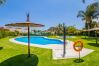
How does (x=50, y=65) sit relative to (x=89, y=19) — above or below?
below

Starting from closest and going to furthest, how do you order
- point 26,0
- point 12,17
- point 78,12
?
point 26,0, point 78,12, point 12,17

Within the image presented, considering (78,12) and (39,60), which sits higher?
(78,12)

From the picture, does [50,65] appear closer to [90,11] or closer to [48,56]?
[48,56]

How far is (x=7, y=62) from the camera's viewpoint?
1260 centimetres

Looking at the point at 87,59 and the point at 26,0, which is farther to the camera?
the point at 26,0

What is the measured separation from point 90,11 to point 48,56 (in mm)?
35701

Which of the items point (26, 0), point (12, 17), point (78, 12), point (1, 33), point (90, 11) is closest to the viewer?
point (26, 0)

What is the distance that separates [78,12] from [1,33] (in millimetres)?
23430

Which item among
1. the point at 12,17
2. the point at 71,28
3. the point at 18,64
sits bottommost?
the point at 18,64

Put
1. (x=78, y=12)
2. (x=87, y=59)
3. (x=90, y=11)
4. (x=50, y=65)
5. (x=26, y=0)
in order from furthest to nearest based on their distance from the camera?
(x=78, y=12) < (x=90, y=11) < (x=26, y=0) < (x=87, y=59) < (x=50, y=65)

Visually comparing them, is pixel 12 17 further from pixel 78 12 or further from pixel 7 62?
pixel 7 62

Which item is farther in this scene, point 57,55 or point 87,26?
point 87,26

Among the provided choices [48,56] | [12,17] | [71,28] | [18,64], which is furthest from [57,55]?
[12,17]

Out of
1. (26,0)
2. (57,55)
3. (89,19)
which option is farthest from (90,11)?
(57,55)
